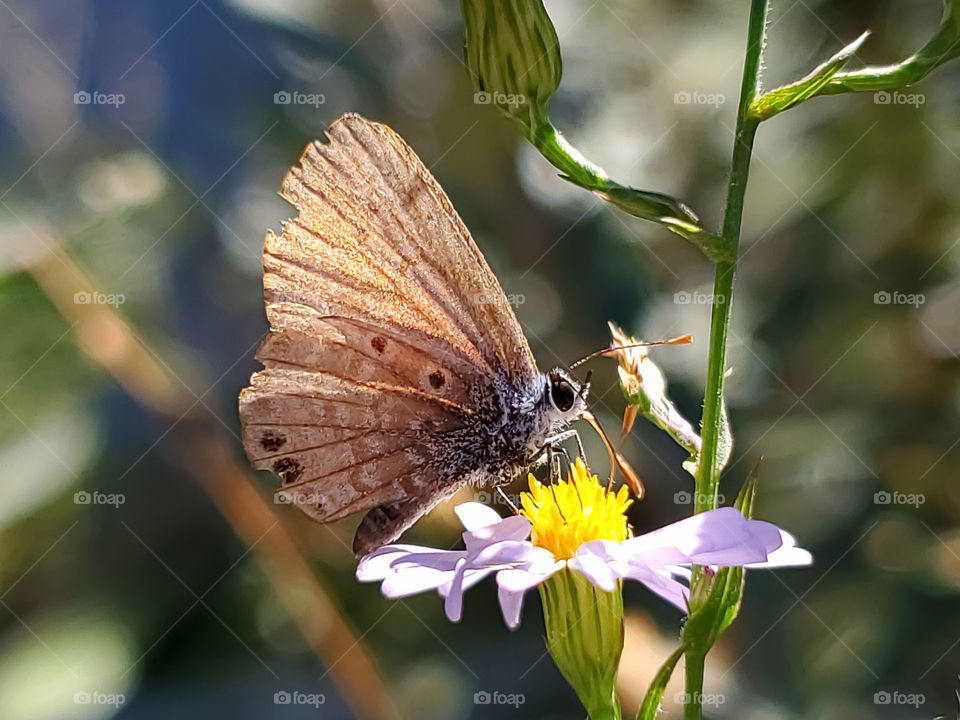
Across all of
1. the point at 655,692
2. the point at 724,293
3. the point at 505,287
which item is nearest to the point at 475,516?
the point at 655,692

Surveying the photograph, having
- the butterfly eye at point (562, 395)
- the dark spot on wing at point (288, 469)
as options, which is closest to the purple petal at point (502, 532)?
the butterfly eye at point (562, 395)

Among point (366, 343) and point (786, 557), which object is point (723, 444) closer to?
point (786, 557)

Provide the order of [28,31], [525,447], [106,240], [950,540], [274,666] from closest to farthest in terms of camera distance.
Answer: [525,447], [950,540], [274,666], [106,240], [28,31]

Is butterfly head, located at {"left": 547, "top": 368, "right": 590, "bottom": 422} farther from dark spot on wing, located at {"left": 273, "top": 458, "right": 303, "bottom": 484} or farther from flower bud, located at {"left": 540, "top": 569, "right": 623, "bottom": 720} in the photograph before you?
dark spot on wing, located at {"left": 273, "top": 458, "right": 303, "bottom": 484}

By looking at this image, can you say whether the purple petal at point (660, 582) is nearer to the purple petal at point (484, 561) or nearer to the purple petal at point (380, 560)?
the purple petal at point (484, 561)

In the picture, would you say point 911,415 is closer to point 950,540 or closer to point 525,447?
point 950,540

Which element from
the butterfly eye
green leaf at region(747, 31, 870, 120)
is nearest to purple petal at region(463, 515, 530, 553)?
the butterfly eye

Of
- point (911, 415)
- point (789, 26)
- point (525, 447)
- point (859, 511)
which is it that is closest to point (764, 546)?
point (525, 447)
